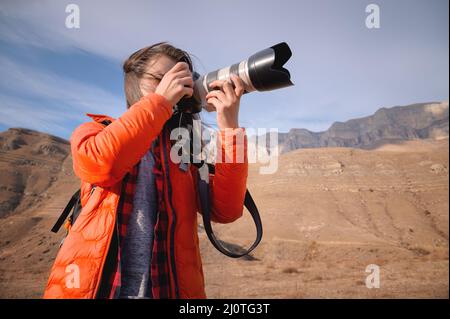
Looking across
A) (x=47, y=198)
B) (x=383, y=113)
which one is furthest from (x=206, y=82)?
(x=383, y=113)

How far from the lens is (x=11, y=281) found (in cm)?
1310

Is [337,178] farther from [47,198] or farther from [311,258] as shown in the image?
[47,198]

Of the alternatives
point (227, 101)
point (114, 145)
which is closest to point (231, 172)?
point (227, 101)

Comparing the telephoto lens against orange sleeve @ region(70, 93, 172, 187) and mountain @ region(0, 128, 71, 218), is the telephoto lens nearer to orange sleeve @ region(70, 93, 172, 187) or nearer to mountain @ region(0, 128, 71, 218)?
orange sleeve @ region(70, 93, 172, 187)

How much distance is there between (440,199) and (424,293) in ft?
87.2

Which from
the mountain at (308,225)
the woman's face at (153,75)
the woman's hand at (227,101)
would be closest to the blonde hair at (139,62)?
the woman's face at (153,75)

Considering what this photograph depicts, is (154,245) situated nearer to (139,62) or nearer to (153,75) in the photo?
(153,75)

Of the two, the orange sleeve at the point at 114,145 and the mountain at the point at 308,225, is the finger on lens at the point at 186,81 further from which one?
the mountain at the point at 308,225

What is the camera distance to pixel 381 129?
157m

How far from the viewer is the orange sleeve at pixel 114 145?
52.5 inches

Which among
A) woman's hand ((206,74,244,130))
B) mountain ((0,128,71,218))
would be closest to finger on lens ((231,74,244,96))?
woman's hand ((206,74,244,130))

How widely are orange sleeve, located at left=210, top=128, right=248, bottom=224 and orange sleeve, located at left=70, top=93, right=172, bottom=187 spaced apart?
0.42m

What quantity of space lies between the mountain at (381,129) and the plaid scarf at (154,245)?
147252mm

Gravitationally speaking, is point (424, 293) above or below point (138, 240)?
below
